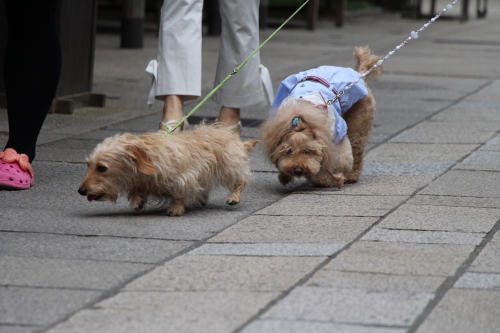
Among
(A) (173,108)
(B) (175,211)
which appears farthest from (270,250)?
(A) (173,108)

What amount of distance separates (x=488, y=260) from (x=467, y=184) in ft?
5.25

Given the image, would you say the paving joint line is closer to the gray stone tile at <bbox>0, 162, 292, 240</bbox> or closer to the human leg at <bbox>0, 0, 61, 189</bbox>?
the gray stone tile at <bbox>0, 162, 292, 240</bbox>

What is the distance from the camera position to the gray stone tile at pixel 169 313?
2898 mm

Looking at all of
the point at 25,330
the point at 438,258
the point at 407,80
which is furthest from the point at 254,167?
the point at 407,80

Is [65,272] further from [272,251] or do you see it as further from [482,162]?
[482,162]

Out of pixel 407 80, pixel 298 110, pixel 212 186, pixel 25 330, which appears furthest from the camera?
pixel 407 80

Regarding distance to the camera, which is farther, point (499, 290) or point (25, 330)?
point (499, 290)

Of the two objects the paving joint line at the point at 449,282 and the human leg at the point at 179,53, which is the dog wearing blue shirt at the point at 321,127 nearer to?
the human leg at the point at 179,53

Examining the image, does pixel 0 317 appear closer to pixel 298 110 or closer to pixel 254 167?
pixel 298 110

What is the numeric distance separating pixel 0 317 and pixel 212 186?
1814mm

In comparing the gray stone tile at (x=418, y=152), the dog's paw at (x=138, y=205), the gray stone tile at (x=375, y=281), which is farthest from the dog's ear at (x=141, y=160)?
the gray stone tile at (x=418, y=152)

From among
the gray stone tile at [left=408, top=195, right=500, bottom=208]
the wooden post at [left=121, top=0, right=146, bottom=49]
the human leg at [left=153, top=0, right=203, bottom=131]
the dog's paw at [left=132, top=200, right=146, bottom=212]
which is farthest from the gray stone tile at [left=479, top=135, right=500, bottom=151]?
the wooden post at [left=121, top=0, right=146, bottom=49]

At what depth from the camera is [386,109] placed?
28.3ft

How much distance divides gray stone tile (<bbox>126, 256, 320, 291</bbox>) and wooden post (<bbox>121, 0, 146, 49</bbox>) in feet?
32.8
